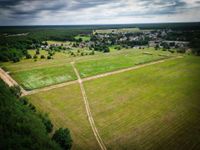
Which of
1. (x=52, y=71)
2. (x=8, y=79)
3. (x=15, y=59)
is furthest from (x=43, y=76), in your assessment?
(x=15, y=59)

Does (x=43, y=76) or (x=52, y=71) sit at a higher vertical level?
(x=52, y=71)

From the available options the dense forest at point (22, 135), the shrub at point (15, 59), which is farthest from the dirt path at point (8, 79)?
the dense forest at point (22, 135)

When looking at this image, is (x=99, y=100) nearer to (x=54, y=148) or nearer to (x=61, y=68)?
(x=54, y=148)

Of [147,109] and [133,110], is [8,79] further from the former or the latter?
[147,109]

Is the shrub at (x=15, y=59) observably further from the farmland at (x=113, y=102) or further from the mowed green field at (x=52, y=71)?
the mowed green field at (x=52, y=71)

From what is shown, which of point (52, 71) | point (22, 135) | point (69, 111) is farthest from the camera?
point (52, 71)

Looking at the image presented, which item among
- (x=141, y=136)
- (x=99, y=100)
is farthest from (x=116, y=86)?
(x=141, y=136)
